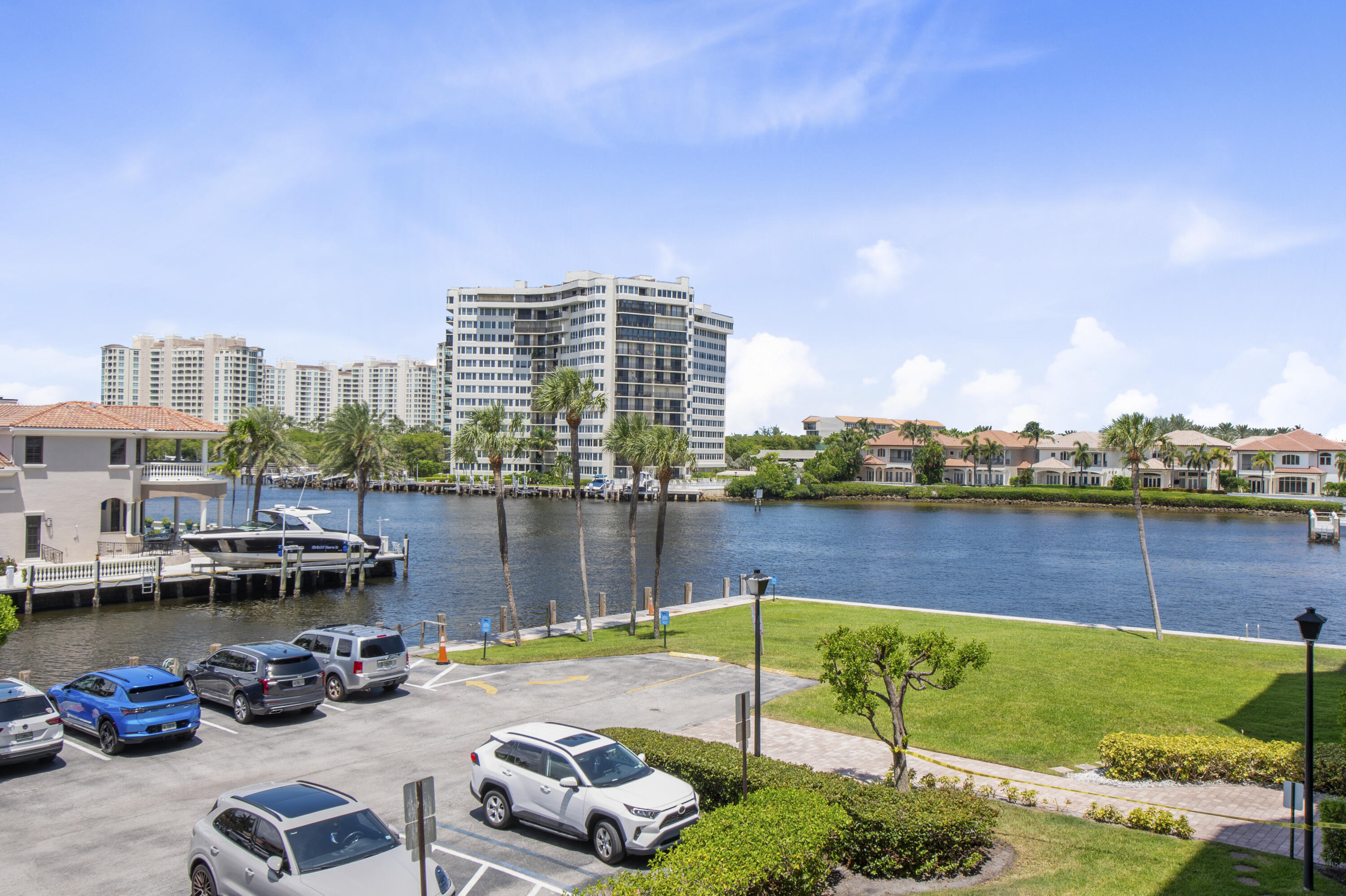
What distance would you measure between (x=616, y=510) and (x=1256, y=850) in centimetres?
11860

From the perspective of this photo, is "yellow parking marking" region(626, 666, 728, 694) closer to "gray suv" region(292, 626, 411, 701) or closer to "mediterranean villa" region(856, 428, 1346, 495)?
"gray suv" region(292, 626, 411, 701)

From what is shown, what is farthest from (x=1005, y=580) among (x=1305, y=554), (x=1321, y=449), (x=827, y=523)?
(x=1321, y=449)

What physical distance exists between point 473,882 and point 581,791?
204cm

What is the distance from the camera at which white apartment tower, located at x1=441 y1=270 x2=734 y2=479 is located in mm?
167875

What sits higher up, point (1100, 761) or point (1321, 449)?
point (1321, 449)

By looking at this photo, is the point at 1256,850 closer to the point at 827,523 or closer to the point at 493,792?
the point at 493,792

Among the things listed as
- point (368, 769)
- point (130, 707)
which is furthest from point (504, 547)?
point (368, 769)

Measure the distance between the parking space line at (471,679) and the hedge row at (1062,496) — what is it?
438 ft

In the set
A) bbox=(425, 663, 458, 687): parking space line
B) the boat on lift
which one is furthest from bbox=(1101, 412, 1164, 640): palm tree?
the boat on lift

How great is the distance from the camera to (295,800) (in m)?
11.2

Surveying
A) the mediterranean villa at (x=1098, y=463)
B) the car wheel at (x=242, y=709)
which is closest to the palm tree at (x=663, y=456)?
the car wheel at (x=242, y=709)

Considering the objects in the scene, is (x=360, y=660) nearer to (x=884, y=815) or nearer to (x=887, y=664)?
(x=887, y=664)

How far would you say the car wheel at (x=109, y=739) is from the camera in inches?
708

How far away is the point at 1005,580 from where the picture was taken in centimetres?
6288
